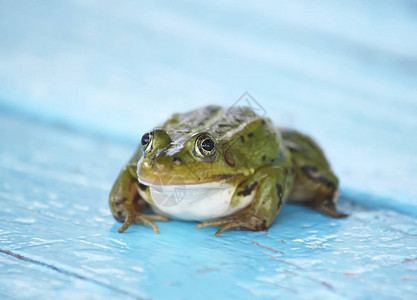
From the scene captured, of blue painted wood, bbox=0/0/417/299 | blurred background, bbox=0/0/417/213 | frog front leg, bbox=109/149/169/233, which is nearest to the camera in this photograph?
blue painted wood, bbox=0/0/417/299

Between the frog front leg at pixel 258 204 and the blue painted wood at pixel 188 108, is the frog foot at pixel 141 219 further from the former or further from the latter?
the frog front leg at pixel 258 204

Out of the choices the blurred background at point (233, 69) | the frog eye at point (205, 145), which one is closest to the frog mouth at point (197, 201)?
the frog eye at point (205, 145)

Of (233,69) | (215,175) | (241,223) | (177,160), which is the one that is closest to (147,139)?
(177,160)

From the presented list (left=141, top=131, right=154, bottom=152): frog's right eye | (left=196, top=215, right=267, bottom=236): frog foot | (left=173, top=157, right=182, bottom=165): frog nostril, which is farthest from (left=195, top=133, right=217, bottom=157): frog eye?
(left=196, top=215, right=267, bottom=236): frog foot

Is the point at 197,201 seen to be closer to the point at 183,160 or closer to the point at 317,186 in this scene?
the point at 183,160

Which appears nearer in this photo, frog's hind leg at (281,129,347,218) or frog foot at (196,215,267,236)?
frog foot at (196,215,267,236)

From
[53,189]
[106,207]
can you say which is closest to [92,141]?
[53,189]

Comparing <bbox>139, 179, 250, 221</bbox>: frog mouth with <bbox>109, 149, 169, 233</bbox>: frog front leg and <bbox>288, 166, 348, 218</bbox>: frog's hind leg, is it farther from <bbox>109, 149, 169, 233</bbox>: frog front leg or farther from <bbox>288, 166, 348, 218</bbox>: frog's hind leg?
<bbox>288, 166, 348, 218</bbox>: frog's hind leg

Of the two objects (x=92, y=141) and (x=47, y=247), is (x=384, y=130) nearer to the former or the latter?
(x=92, y=141)
